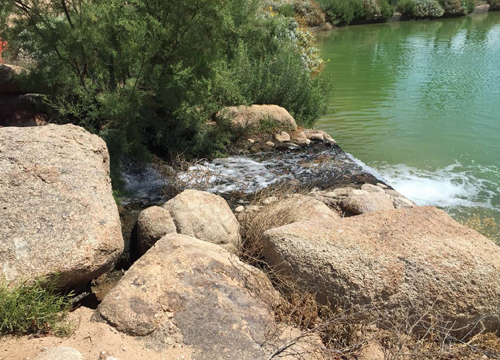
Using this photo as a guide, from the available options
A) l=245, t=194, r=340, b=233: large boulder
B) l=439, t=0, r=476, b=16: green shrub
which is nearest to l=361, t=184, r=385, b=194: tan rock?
l=245, t=194, r=340, b=233: large boulder

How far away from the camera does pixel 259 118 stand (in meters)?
8.34

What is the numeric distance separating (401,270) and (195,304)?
1.51 meters

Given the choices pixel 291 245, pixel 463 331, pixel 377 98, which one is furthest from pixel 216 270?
pixel 377 98

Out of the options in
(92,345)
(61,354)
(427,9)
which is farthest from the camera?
(427,9)

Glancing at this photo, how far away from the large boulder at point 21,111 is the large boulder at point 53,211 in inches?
140

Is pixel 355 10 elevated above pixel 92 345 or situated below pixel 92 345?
above

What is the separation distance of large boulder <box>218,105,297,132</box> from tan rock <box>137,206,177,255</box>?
4.01 m

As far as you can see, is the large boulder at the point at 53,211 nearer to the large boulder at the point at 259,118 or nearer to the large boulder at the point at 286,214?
the large boulder at the point at 286,214

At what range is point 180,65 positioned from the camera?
6539mm

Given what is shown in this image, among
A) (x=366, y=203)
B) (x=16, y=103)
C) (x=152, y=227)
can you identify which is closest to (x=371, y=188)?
(x=366, y=203)

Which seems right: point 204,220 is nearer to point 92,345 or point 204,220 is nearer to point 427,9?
point 92,345

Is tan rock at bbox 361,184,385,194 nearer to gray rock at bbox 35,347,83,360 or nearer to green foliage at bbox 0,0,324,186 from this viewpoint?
green foliage at bbox 0,0,324,186

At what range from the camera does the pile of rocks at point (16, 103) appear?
729cm

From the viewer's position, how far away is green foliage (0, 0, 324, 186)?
20.6 feet
